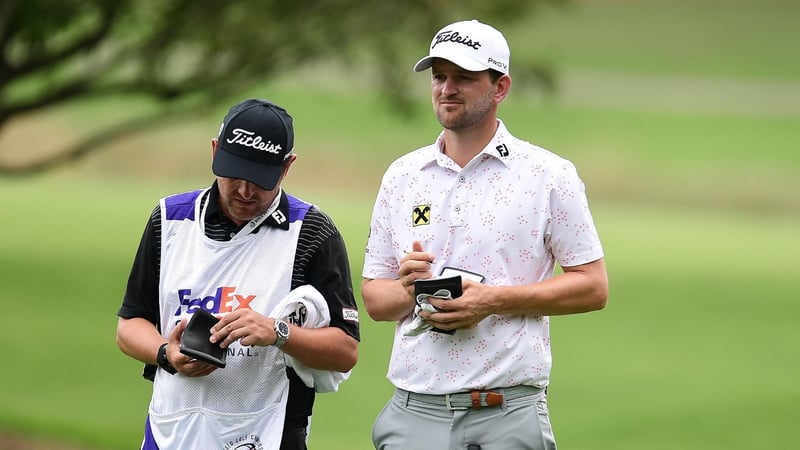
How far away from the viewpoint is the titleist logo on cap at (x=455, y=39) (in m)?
5.25

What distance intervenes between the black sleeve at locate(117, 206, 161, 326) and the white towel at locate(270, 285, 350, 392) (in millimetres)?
468

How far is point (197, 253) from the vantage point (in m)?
4.84

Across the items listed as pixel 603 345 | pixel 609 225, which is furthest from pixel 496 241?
pixel 609 225

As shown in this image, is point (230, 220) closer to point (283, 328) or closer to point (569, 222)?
point (283, 328)

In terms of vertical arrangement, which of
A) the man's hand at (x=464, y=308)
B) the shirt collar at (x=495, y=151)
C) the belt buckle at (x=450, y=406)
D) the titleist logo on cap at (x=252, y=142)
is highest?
the shirt collar at (x=495, y=151)

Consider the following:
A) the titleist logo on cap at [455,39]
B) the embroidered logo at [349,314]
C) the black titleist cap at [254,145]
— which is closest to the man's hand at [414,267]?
the embroidered logo at [349,314]

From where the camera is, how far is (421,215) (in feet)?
17.4

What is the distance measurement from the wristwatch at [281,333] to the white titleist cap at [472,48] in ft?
3.99

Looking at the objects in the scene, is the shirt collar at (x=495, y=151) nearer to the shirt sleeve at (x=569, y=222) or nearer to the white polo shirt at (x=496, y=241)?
the white polo shirt at (x=496, y=241)

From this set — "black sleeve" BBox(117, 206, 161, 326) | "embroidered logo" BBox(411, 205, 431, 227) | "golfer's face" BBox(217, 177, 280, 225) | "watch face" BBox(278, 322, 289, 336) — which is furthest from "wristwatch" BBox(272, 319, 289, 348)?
"embroidered logo" BBox(411, 205, 431, 227)

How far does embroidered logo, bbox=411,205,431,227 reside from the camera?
5.30 m

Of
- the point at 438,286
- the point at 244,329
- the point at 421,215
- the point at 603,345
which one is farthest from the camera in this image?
the point at 603,345

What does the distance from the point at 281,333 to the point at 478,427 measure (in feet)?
3.12

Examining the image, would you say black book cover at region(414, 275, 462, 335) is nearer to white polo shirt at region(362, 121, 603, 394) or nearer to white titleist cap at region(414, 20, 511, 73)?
white polo shirt at region(362, 121, 603, 394)
